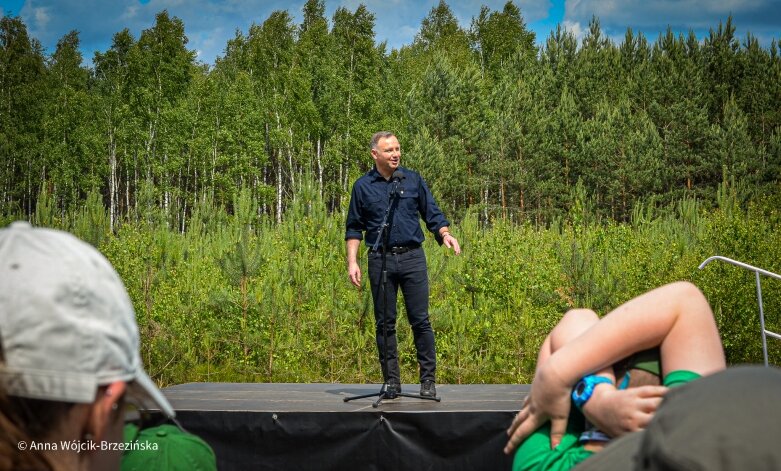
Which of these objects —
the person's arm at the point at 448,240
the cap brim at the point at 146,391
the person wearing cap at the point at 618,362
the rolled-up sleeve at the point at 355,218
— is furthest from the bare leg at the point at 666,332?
the rolled-up sleeve at the point at 355,218

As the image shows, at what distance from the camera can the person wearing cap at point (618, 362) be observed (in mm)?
1437

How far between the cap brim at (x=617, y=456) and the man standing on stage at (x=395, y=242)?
4.28m

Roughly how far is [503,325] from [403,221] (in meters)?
3.44

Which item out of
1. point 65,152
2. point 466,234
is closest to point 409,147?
point 65,152

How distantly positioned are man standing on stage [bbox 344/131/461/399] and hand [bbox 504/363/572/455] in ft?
11.8

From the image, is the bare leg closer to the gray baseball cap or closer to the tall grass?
the gray baseball cap

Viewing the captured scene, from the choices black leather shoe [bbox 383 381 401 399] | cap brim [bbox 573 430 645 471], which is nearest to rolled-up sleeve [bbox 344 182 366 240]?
black leather shoe [bbox 383 381 401 399]

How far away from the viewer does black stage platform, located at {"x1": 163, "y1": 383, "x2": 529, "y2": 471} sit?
4.59 meters

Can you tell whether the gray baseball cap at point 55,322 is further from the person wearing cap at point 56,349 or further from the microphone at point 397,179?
the microphone at point 397,179

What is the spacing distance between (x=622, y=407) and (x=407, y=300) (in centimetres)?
401

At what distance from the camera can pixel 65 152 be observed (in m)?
38.4

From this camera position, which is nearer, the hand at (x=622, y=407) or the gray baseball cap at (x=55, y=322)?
the gray baseball cap at (x=55, y=322)

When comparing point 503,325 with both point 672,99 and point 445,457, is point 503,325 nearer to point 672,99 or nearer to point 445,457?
point 445,457

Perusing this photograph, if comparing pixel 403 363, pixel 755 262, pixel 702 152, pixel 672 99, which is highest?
pixel 672 99
